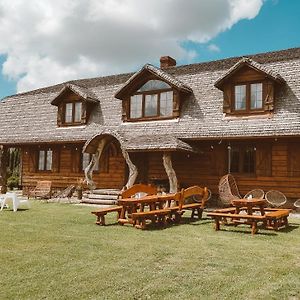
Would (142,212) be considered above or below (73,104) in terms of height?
below

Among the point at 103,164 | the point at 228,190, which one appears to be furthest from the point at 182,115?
the point at 228,190

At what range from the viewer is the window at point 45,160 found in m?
23.2

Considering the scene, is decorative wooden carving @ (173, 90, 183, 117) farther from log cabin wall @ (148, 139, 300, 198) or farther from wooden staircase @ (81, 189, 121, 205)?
wooden staircase @ (81, 189, 121, 205)

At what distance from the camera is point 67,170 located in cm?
2231

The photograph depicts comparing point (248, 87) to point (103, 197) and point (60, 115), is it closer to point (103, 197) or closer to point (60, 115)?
point (103, 197)

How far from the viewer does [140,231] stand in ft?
34.5

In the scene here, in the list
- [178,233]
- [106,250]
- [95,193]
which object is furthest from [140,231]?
[95,193]

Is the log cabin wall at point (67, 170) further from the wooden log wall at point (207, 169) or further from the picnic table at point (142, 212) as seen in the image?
the picnic table at point (142, 212)

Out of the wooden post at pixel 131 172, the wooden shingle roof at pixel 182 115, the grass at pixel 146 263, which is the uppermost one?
the wooden shingle roof at pixel 182 115

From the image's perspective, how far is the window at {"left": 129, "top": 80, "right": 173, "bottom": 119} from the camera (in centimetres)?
1991

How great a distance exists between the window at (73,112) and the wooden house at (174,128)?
0.06 m

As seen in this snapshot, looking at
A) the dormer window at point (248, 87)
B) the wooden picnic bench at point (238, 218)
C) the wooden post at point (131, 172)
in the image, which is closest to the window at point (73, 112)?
the wooden post at point (131, 172)

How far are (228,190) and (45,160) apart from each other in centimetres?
1191

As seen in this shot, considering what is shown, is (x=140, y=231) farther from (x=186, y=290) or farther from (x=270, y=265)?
(x=186, y=290)
